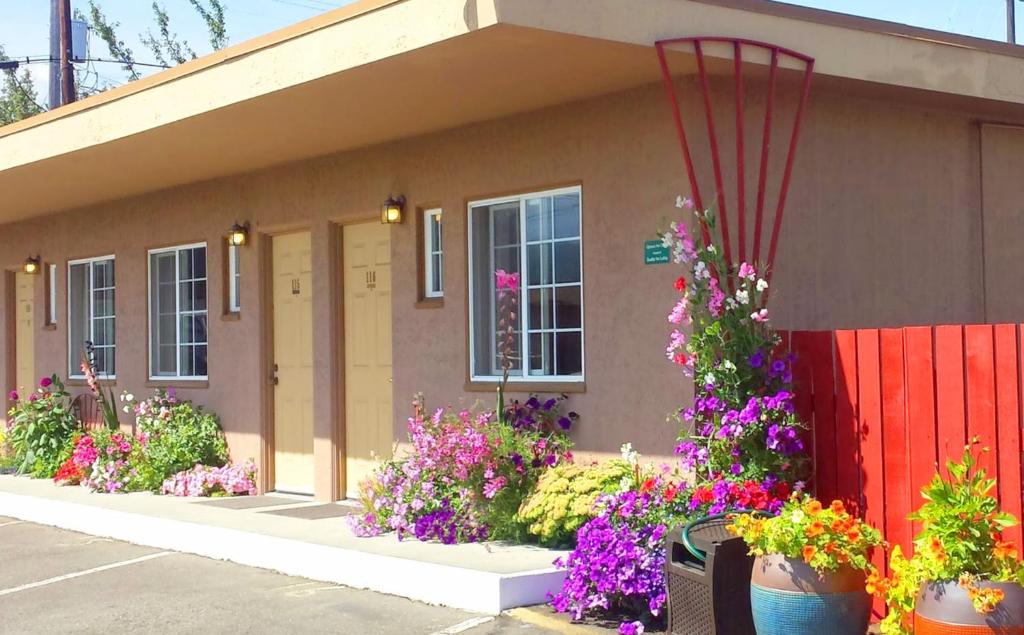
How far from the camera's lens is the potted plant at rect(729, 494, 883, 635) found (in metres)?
5.63

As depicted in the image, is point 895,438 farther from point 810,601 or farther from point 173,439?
point 173,439

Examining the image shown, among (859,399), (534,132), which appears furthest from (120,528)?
(859,399)

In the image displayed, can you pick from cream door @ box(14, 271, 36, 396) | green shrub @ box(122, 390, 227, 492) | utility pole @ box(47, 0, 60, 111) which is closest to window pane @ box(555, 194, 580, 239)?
green shrub @ box(122, 390, 227, 492)

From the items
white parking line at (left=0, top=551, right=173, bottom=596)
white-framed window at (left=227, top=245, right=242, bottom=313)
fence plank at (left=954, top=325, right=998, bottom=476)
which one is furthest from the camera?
white-framed window at (left=227, top=245, right=242, bottom=313)

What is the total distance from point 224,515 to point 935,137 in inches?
249

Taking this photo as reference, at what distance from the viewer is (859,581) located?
18.7ft

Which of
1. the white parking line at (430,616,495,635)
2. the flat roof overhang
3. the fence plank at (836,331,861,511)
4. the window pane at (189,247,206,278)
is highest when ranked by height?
the flat roof overhang

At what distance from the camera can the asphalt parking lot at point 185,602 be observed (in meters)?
7.14

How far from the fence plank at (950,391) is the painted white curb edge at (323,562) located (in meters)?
2.30

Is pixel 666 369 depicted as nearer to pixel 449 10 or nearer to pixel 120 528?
pixel 449 10

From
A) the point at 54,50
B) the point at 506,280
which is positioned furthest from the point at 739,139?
the point at 54,50

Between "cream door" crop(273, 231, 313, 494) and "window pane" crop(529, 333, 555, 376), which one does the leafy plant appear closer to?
"window pane" crop(529, 333, 555, 376)

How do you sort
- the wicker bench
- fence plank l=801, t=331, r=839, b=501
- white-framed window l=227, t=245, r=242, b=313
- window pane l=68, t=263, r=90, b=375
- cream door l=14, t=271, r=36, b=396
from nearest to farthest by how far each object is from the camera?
1. fence plank l=801, t=331, r=839, b=501
2. white-framed window l=227, t=245, r=242, b=313
3. the wicker bench
4. window pane l=68, t=263, r=90, b=375
5. cream door l=14, t=271, r=36, b=396

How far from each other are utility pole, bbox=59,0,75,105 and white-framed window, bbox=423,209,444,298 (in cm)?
1519
